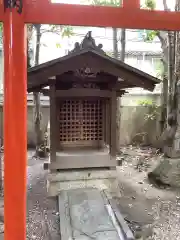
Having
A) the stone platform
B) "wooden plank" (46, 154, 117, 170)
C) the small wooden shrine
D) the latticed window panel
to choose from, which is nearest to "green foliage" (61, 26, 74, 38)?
the small wooden shrine

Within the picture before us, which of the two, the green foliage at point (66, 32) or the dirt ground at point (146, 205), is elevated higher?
the green foliage at point (66, 32)

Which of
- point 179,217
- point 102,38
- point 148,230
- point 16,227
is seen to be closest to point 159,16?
point 16,227

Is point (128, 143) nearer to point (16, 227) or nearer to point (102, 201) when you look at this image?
point (102, 201)

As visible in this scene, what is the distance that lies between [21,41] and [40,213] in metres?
4.00

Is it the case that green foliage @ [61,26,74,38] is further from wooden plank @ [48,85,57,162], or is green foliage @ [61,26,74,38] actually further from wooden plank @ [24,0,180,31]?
wooden plank @ [24,0,180,31]

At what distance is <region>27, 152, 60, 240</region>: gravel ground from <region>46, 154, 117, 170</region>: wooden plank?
0.75 meters

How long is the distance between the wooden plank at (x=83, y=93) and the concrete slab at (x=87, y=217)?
203 cm

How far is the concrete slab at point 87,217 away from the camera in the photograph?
153 inches

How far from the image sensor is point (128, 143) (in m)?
11.5

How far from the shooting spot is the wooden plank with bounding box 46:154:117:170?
5887 millimetres

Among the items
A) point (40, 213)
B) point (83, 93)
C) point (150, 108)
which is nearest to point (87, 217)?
point (40, 213)

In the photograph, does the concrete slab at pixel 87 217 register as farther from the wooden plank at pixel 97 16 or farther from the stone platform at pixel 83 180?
the wooden plank at pixel 97 16

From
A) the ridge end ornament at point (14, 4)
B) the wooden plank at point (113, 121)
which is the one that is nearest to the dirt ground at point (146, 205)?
the wooden plank at point (113, 121)

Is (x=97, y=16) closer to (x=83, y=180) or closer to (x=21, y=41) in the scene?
(x=21, y=41)
